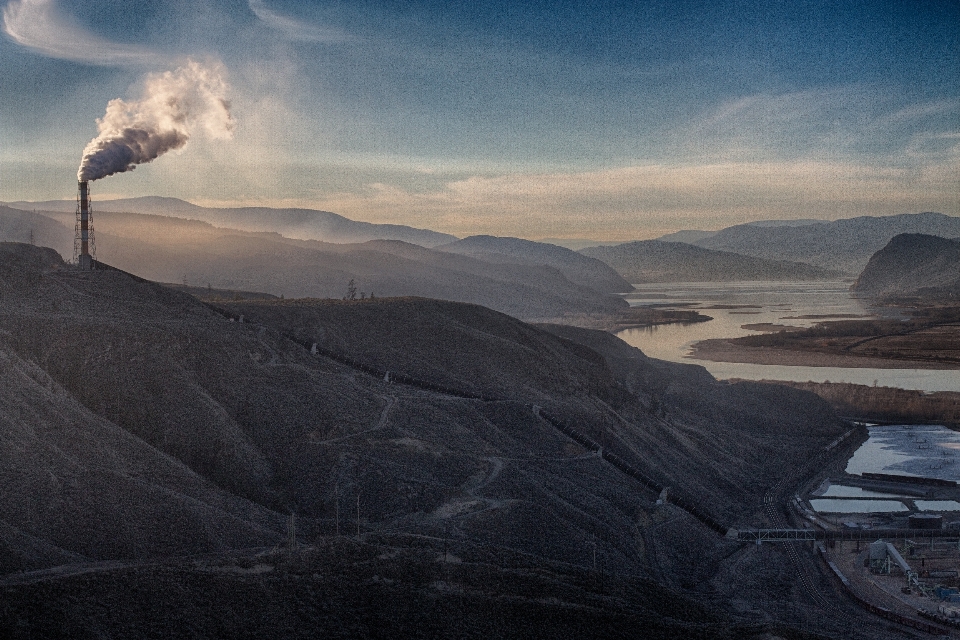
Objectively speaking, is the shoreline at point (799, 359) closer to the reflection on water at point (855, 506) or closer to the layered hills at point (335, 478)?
the layered hills at point (335, 478)

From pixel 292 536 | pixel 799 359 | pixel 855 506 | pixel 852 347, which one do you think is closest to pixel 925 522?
pixel 855 506

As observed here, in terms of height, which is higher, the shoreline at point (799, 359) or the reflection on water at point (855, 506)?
the shoreline at point (799, 359)

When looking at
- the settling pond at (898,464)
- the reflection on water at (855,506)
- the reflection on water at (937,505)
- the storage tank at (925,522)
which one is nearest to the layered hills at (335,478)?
the reflection on water at (855,506)

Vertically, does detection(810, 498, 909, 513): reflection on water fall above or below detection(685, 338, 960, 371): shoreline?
below

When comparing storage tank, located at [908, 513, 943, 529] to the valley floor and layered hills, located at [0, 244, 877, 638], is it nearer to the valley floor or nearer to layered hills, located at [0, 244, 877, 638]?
layered hills, located at [0, 244, 877, 638]

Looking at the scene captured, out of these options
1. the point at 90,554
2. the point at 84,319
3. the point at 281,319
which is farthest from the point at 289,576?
the point at 281,319

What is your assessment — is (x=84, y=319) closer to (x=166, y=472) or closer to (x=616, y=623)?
(x=166, y=472)

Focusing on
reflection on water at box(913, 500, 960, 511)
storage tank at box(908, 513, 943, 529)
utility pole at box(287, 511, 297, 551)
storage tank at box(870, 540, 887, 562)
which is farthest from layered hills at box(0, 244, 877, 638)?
reflection on water at box(913, 500, 960, 511)
